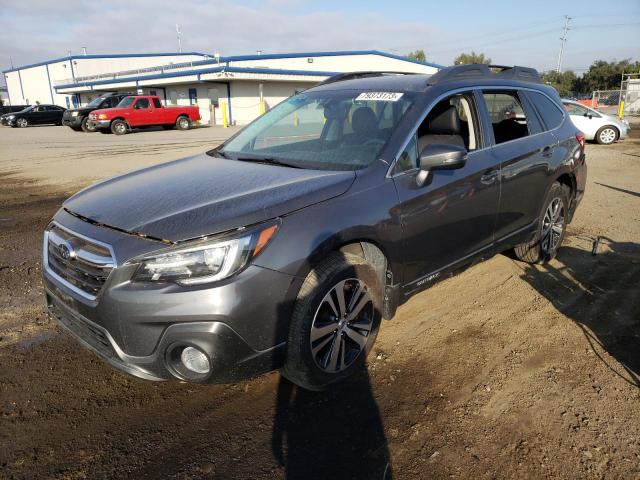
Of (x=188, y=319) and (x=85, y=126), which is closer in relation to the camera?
(x=188, y=319)

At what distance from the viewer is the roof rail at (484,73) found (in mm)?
3611

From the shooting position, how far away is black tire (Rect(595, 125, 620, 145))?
16733mm

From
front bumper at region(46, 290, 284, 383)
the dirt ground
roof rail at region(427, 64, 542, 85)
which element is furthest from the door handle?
front bumper at region(46, 290, 284, 383)

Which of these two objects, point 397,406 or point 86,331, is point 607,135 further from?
point 86,331

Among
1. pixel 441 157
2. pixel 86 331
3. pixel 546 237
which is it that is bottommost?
pixel 546 237

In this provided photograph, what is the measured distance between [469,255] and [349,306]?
1393mm

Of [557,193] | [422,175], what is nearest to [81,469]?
[422,175]

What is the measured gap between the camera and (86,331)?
8.39 ft

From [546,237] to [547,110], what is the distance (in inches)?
51.2

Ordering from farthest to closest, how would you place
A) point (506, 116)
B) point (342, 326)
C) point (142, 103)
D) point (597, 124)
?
1. point (142, 103)
2. point (597, 124)
3. point (506, 116)
4. point (342, 326)

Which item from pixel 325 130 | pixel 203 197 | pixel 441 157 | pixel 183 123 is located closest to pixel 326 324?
pixel 203 197

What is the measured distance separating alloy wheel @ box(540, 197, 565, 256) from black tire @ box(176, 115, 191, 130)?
25544 mm

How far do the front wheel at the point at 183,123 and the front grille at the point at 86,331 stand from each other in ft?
86.7

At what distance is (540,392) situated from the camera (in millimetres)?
2842
